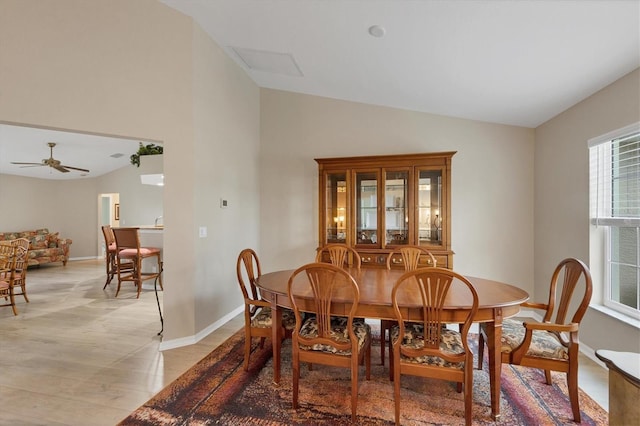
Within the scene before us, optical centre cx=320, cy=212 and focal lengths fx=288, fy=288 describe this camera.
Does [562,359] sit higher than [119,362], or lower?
higher

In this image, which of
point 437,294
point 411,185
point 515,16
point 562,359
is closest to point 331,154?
point 411,185

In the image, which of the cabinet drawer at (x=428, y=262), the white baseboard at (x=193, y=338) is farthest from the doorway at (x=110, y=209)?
the cabinet drawer at (x=428, y=262)

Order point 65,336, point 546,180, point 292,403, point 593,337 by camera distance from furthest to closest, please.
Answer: point 546,180, point 65,336, point 593,337, point 292,403

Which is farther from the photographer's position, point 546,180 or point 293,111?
point 293,111

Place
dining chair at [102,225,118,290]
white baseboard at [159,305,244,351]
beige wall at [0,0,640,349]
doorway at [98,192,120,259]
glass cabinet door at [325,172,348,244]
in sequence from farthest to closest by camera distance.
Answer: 1. doorway at [98,192,120,259]
2. dining chair at [102,225,118,290]
3. glass cabinet door at [325,172,348,244]
4. white baseboard at [159,305,244,351]
5. beige wall at [0,0,640,349]

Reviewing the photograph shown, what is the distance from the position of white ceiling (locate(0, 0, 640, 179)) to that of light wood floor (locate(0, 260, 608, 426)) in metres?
2.46

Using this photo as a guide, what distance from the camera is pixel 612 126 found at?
2371 mm

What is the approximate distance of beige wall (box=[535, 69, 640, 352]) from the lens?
227 centimetres

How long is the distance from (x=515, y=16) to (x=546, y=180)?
215 centimetres

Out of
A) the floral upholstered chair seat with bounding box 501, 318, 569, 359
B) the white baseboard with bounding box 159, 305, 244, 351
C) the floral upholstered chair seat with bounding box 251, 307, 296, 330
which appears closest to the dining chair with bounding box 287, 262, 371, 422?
the floral upholstered chair seat with bounding box 251, 307, 296, 330

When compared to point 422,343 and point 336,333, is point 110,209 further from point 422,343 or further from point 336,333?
point 422,343

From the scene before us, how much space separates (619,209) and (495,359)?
1862 mm

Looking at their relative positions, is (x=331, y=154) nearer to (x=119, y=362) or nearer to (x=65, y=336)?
(x=119, y=362)

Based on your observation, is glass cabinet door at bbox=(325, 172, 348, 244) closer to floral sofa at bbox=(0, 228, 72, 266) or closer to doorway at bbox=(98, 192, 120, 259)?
floral sofa at bbox=(0, 228, 72, 266)
